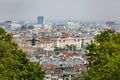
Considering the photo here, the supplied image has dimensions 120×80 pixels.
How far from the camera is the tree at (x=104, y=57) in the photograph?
27.9 ft

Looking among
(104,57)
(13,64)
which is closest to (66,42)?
(13,64)

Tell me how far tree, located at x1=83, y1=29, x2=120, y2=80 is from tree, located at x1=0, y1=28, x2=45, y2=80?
161 centimetres

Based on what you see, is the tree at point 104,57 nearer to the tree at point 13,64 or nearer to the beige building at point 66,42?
the tree at point 13,64

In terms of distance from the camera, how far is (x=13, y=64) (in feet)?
32.6

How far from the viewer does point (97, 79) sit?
29.3ft

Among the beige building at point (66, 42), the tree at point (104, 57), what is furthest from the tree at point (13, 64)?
the beige building at point (66, 42)

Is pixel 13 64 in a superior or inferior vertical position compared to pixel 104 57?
inferior

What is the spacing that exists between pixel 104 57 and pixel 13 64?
6.59 ft

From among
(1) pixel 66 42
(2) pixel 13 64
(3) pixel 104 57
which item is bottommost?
(1) pixel 66 42

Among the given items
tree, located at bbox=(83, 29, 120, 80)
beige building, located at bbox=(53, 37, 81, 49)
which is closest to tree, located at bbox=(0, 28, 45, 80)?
tree, located at bbox=(83, 29, 120, 80)

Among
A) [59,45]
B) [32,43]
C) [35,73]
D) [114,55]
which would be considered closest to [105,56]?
[114,55]

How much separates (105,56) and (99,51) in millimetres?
396

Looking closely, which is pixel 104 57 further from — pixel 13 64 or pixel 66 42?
pixel 66 42

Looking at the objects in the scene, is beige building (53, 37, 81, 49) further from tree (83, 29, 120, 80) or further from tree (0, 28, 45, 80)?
tree (83, 29, 120, 80)
